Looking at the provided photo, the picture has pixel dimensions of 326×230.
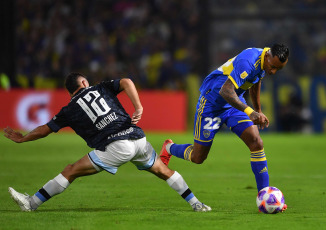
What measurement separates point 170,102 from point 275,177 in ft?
33.2

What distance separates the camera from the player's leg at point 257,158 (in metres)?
7.70

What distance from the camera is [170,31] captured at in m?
24.8

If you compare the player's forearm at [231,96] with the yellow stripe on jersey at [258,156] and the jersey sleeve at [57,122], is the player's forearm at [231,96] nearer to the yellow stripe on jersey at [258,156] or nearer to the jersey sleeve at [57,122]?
the yellow stripe on jersey at [258,156]

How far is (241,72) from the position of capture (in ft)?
25.1

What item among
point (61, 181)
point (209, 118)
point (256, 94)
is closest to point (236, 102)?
point (209, 118)

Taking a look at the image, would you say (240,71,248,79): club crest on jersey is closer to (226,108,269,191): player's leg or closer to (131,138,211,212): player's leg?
(226,108,269,191): player's leg

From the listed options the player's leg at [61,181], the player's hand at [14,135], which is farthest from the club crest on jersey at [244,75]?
the player's hand at [14,135]

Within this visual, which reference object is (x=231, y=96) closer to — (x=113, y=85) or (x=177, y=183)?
(x=177, y=183)

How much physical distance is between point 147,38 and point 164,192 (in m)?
15.8

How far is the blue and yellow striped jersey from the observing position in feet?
25.1

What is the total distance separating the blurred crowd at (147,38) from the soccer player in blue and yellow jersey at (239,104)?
557 inches

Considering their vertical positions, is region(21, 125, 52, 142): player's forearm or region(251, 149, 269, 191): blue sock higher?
region(21, 125, 52, 142): player's forearm

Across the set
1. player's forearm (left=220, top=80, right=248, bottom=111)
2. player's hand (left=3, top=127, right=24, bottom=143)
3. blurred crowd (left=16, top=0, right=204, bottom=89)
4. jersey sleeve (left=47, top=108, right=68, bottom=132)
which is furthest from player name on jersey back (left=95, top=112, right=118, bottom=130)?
blurred crowd (left=16, top=0, right=204, bottom=89)

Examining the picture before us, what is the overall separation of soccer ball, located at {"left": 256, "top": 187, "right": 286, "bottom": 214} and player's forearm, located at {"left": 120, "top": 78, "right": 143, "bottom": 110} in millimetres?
1592
